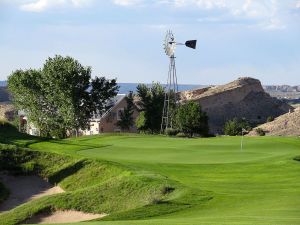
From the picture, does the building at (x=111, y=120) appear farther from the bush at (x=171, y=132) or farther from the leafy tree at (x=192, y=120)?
the bush at (x=171, y=132)

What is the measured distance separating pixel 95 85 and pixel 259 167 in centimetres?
4925

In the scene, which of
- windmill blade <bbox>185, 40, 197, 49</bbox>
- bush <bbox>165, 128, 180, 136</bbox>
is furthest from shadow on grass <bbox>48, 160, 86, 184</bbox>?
bush <bbox>165, 128, 180, 136</bbox>

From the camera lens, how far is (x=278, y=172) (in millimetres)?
24562

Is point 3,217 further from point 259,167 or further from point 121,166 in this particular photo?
point 259,167

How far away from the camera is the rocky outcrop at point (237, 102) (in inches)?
4102

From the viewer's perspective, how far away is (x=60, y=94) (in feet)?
233

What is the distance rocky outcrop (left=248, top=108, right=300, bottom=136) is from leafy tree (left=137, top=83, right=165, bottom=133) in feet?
47.8

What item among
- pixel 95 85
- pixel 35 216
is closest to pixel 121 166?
pixel 35 216

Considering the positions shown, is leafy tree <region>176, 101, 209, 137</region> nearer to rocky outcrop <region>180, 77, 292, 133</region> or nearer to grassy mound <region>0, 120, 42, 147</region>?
grassy mound <region>0, 120, 42, 147</region>

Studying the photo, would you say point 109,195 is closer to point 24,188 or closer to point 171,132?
point 24,188

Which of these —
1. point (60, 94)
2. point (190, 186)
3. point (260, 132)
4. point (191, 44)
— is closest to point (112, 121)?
point (60, 94)

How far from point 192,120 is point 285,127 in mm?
12710

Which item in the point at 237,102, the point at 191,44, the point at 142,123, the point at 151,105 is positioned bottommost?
the point at 142,123

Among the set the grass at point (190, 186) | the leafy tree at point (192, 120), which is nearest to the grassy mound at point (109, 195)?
the grass at point (190, 186)
